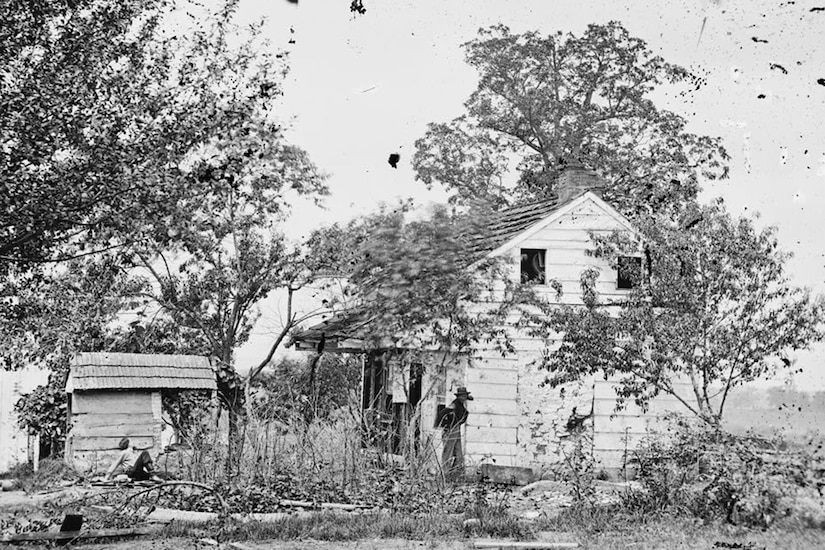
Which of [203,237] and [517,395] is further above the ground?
[203,237]

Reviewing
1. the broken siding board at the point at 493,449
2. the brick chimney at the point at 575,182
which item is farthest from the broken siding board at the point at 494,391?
the brick chimney at the point at 575,182

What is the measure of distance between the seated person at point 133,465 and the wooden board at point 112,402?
165cm

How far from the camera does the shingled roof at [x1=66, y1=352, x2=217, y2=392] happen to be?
21.6 metres

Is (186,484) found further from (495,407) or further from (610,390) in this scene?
(610,390)

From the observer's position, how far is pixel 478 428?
847 inches

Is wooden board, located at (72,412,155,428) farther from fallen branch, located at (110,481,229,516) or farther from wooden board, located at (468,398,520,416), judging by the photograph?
fallen branch, located at (110,481,229,516)

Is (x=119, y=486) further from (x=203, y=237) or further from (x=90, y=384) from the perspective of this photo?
(x=203, y=237)

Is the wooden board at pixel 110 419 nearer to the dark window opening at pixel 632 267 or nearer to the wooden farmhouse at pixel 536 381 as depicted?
the wooden farmhouse at pixel 536 381

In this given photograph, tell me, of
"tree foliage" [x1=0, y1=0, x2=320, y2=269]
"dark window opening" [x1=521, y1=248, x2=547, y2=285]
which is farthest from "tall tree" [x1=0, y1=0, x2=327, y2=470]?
"dark window opening" [x1=521, y1=248, x2=547, y2=285]

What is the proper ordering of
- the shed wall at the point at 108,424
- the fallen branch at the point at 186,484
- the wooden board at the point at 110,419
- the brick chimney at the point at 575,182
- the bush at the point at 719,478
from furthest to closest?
the brick chimney at the point at 575,182
the wooden board at the point at 110,419
the shed wall at the point at 108,424
the fallen branch at the point at 186,484
the bush at the point at 719,478

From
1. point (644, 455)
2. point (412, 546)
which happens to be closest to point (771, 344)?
point (644, 455)

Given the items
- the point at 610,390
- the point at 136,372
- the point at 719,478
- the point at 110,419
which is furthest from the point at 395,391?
the point at 719,478

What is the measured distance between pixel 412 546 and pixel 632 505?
4043 millimetres

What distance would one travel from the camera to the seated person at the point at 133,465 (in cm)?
1894
